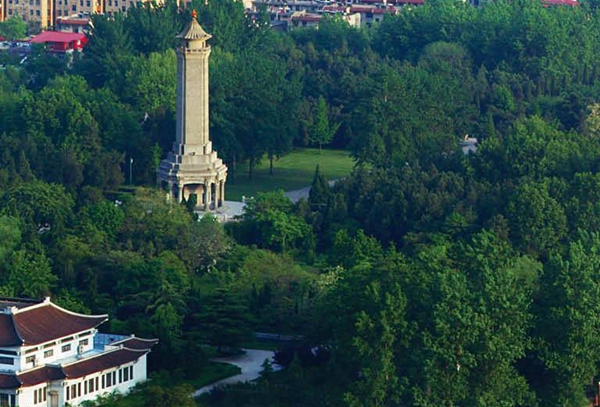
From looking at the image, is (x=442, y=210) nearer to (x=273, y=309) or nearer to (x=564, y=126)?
(x=273, y=309)

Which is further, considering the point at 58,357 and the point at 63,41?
the point at 63,41

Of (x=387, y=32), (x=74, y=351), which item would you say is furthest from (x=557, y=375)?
(x=387, y=32)

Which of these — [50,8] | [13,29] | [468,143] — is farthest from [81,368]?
[50,8]

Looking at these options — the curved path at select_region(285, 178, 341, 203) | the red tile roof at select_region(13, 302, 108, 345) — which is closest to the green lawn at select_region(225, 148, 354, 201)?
the curved path at select_region(285, 178, 341, 203)

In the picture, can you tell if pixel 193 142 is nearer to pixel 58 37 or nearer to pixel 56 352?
pixel 56 352

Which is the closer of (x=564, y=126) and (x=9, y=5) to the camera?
(x=564, y=126)

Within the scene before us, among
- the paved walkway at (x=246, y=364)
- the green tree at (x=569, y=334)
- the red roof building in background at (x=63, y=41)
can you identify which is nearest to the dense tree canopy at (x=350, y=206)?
the green tree at (x=569, y=334)

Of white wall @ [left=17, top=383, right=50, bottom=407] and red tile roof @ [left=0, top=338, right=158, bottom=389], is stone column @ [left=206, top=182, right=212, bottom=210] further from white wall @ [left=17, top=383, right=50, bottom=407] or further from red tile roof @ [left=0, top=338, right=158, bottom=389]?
white wall @ [left=17, top=383, right=50, bottom=407]
